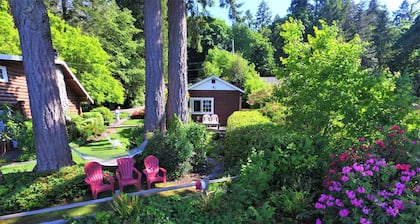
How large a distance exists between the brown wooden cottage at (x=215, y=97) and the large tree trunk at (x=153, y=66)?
9648 millimetres

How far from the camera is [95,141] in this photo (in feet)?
38.9

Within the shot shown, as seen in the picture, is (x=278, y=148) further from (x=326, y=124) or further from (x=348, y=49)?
(x=348, y=49)

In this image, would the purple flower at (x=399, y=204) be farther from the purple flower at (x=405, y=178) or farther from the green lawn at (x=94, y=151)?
the green lawn at (x=94, y=151)

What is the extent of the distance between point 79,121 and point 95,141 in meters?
1.40

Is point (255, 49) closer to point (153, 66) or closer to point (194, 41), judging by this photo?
point (194, 41)

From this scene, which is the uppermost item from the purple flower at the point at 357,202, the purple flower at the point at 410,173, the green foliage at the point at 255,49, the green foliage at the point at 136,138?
the green foliage at the point at 255,49

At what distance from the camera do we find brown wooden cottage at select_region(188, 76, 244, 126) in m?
16.0

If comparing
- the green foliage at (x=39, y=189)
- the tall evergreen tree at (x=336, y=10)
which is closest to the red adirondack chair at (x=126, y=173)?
the green foliage at (x=39, y=189)

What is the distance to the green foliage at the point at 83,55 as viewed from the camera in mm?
13516

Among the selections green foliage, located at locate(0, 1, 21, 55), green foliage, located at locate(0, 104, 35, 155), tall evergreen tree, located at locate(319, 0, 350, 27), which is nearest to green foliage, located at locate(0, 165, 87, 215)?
green foliage, located at locate(0, 104, 35, 155)

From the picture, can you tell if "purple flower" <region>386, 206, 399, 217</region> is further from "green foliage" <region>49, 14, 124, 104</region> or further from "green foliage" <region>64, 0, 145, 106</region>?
"green foliage" <region>64, 0, 145, 106</region>

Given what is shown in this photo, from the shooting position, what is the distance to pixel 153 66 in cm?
629

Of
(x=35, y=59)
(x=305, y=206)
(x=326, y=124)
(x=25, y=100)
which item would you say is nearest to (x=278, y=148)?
(x=305, y=206)

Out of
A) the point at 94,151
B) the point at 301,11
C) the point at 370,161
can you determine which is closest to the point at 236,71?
the point at 94,151
